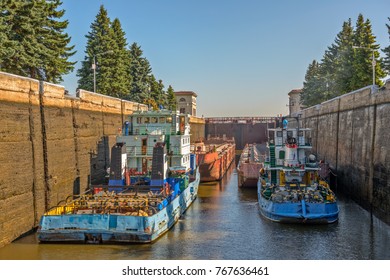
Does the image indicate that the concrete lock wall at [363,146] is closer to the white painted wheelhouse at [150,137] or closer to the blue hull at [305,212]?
the blue hull at [305,212]

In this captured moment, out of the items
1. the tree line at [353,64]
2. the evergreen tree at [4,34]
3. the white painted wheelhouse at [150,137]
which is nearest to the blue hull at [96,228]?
the white painted wheelhouse at [150,137]

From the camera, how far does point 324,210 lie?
2255cm

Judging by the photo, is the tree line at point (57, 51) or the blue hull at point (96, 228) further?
the tree line at point (57, 51)

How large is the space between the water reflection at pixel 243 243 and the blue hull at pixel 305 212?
1.18 ft

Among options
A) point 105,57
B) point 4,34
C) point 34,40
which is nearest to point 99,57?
point 105,57

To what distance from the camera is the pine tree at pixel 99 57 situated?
50188 millimetres

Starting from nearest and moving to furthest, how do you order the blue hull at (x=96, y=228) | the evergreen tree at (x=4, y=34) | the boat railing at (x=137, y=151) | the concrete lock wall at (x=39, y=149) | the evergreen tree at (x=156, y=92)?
the blue hull at (x=96, y=228) < the concrete lock wall at (x=39, y=149) < the boat railing at (x=137, y=151) < the evergreen tree at (x=4, y=34) < the evergreen tree at (x=156, y=92)

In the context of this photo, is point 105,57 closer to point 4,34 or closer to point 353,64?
point 4,34

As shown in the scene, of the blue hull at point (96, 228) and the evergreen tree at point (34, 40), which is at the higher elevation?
the evergreen tree at point (34, 40)

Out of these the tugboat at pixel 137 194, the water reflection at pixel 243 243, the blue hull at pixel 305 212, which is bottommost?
the water reflection at pixel 243 243

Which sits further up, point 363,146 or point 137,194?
point 363,146

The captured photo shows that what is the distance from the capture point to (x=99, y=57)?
2024 inches

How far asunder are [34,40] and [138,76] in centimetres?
2786

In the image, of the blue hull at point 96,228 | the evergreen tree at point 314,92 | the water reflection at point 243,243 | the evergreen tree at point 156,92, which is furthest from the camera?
the evergreen tree at point 156,92
